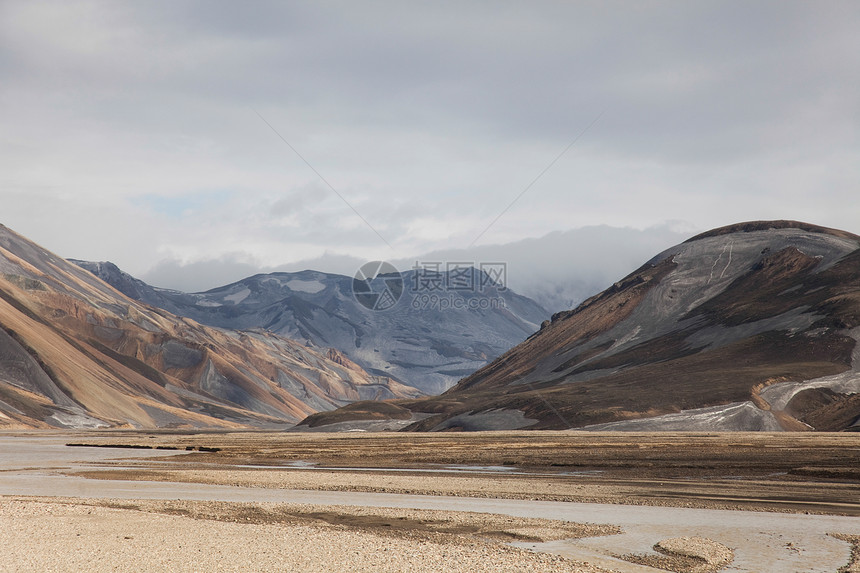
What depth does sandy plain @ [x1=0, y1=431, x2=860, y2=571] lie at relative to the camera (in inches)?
923

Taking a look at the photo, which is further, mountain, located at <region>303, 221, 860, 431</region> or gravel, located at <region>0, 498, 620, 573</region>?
mountain, located at <region>303, 221, 860, 431</region>

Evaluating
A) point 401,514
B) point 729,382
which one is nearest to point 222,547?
point 401,514

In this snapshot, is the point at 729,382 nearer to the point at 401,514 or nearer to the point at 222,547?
the point at 401,514

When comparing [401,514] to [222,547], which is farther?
[401,514]

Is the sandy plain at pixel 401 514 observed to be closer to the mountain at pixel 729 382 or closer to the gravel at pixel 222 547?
the gravel at pixel 222 547

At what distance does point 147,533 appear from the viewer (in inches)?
1077

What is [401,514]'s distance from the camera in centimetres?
3425

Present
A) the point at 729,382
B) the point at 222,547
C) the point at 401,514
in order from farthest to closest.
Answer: the point at 729,382 → the point at 401,514 → the point at 222,547

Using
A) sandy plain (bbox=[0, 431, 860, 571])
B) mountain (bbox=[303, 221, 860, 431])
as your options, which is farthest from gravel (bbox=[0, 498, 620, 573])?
mountain (bbox=[303, 221, 860, 431])

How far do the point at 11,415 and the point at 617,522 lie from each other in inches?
6926

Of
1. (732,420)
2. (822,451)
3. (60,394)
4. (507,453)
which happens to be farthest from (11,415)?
(822,451)

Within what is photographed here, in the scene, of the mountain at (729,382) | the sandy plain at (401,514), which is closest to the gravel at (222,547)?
the sandy plain at (401,514)

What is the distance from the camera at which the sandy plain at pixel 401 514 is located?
23.5 meters

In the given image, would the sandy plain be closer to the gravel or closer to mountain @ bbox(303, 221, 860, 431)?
the gravel
